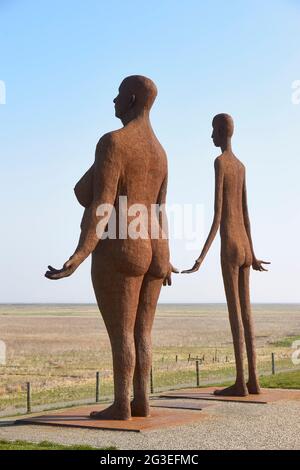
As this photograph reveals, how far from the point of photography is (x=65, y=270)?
29.1 ft

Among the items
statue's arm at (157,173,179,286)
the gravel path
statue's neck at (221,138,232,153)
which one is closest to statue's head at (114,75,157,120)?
statue's arm at (157,173,179,286)

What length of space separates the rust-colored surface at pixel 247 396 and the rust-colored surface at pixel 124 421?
1682mm

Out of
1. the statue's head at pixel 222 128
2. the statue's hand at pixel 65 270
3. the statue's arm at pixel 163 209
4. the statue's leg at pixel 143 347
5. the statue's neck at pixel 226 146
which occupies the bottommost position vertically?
the statue's leg at pixel 143 347

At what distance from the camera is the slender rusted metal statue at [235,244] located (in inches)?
501

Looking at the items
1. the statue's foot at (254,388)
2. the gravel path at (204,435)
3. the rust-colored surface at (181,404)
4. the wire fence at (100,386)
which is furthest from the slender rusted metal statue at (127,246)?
the wire fence at (100,386)

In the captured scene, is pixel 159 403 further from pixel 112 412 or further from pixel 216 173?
pixel 216 173

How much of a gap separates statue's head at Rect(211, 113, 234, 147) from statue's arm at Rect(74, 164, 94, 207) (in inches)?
173

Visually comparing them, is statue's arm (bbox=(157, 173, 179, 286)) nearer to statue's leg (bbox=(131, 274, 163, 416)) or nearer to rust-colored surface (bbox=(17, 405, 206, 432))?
statue's leg (bbox=(131, 274, 163, 416))

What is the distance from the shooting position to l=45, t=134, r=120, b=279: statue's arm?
9328 millimetres

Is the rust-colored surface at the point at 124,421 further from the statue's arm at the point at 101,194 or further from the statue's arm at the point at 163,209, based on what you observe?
the statue's arm at the point at 101,194

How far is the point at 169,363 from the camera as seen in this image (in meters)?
29.2
